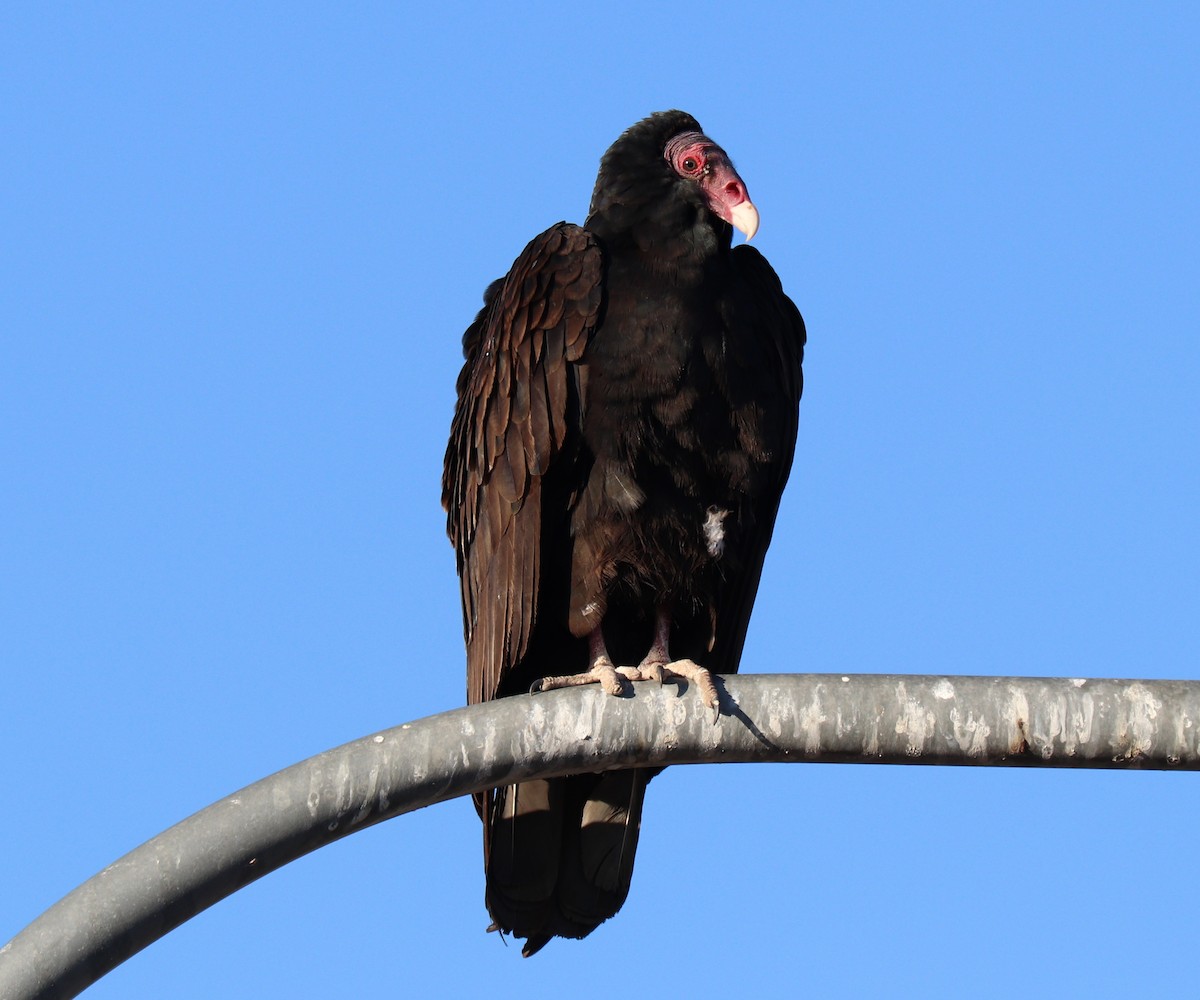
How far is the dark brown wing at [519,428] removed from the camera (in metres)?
5.06

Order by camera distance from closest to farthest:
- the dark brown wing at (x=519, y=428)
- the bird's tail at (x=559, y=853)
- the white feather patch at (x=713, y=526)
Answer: the bird's tail at (x=559, y=853) → the dark brown wing at (x=519, y=428) → the white feather patch at (x=713, y=526)

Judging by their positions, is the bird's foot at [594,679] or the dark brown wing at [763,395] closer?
the bird's foot at [594,679]

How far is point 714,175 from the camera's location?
5.54 meters

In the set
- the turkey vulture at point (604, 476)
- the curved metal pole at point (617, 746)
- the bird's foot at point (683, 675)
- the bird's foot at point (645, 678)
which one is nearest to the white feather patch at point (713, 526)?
the turkey vulture at point (604, 476)

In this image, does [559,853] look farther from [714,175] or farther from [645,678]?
[714,175]

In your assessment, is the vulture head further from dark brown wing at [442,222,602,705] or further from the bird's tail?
the bird's tail

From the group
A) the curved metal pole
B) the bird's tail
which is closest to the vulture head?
the bird's tail

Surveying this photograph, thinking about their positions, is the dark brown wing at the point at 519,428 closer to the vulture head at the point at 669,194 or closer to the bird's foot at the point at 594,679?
the vulture head at the point at 669,194

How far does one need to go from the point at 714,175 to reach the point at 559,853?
212 cm

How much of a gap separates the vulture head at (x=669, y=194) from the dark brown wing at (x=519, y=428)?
7.3 inches

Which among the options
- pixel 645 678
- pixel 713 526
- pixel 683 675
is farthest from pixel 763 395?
pixel 683 675

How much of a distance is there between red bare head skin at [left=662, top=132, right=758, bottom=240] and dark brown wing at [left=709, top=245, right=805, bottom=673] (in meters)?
0.17

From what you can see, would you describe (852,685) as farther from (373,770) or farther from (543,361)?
(543,361)

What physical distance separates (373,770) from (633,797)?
6.00 feet
